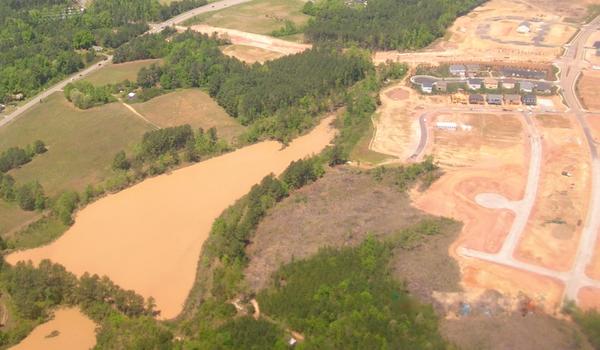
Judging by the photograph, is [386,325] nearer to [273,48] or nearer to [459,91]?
[459,91]

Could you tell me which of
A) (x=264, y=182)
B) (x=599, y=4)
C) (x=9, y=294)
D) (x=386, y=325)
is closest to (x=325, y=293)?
(x=386, y=325)

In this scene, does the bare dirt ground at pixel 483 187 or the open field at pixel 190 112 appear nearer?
the bare dirt ground at pixel 483 187

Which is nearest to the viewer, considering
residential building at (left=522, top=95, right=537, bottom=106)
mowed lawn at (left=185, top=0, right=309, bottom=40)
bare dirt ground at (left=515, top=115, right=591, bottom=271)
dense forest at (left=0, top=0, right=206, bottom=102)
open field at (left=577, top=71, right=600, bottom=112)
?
bare dirt ground at (left=515, top=115, right=591, bottom=271)

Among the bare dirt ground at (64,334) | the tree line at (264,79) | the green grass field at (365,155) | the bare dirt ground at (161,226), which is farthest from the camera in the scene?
the tree line at (264,79)

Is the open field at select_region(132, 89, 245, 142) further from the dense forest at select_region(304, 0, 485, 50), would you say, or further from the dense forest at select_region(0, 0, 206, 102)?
the dense forest at select_region(304, 0, 485, 50)

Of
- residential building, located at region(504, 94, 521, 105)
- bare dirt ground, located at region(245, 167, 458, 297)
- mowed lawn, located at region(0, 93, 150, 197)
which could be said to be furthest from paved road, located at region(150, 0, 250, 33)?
residential building, located at region(504, 94, 521, 105)

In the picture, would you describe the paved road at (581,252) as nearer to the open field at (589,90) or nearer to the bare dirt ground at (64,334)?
the open field at (589,90)

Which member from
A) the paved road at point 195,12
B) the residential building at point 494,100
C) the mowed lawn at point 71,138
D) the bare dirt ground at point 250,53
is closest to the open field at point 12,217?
the mowed lawn at point 71,138
